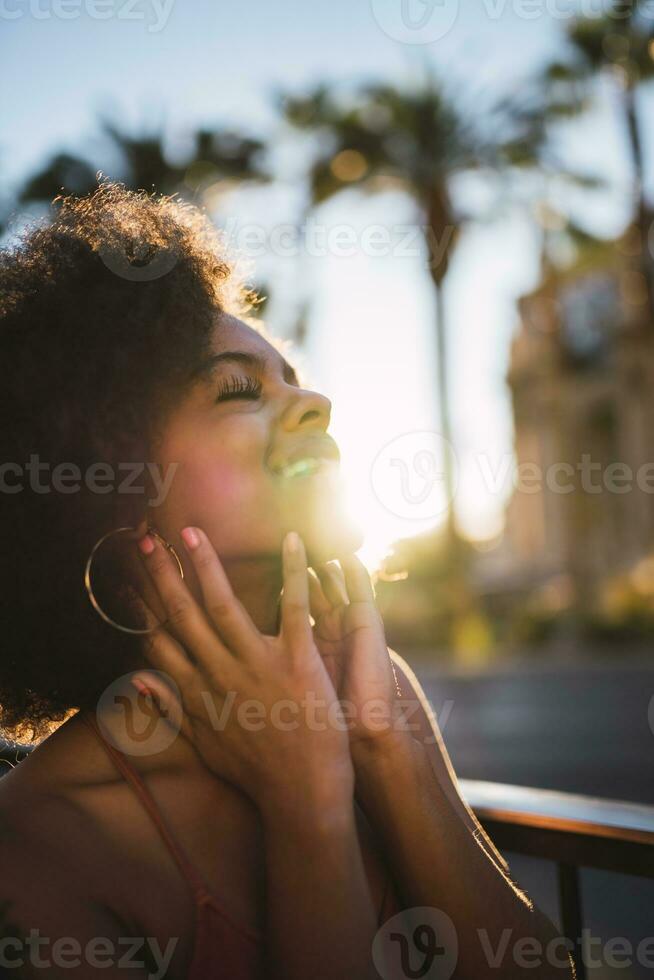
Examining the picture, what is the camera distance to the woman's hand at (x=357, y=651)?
1537 millimetres

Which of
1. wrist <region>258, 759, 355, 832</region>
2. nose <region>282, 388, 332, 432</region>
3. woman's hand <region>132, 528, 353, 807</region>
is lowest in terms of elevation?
wrist <region>258, 759, 355, 832</region>

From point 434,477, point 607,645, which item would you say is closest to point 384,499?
point 434,477

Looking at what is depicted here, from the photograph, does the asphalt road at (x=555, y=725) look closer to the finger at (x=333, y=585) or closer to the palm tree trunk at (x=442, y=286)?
the palm tree trunk at (x=442, y=286)

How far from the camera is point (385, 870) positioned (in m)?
1.62

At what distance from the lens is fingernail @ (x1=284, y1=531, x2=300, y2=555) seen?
1475 mm

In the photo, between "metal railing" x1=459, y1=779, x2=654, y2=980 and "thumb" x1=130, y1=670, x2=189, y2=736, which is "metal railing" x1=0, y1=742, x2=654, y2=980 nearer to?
"metal railing" x1=459, y1=779, x2=654, y2=980

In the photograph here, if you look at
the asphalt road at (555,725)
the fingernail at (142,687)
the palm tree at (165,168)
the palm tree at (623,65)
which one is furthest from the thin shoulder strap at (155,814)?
the palm tree at (623,65)

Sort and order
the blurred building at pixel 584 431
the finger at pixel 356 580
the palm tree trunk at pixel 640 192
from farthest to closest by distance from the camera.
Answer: the blurred building at pixel 584 431 < the palm tree trunk at pixel 640 192 < the finger at pixel 356 580

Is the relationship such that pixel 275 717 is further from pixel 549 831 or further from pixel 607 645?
pixel 607 645

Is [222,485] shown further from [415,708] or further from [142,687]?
[415,708]

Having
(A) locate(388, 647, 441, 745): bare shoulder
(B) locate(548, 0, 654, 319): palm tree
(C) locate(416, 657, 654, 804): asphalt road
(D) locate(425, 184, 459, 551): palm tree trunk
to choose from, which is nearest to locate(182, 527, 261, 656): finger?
(A) locate(388, 647, 441, 745): bare shoulder

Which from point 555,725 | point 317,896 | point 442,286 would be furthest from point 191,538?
point 442,286

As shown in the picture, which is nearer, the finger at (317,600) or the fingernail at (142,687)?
the fingernail at (142,687)

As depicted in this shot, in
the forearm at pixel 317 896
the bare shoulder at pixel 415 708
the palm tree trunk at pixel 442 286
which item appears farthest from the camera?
the palm tree trunk at pixel 442 286
